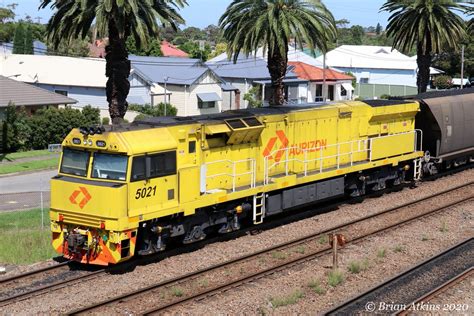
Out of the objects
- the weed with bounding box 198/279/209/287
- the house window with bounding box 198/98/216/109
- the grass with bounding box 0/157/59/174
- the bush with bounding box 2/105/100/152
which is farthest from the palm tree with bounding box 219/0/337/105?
the house window with bounding box 198/98/216/109

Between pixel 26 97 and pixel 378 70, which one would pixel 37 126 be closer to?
pixel 26 97

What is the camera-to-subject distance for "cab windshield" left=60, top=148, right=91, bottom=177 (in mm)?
16344

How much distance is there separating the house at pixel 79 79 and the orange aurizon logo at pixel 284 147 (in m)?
35.8

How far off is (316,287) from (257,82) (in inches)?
2194

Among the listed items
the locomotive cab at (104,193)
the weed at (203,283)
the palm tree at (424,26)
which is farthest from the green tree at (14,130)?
the weed at (203,283)

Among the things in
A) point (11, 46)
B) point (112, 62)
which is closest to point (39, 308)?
point (112, 62)

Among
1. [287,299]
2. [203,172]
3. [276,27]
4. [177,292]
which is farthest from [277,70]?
[287,299]

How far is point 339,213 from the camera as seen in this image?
901 inches

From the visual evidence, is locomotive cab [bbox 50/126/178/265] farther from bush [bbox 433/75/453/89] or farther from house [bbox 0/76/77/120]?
bush [bbox 433/75/453/89]

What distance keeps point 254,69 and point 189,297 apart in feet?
199

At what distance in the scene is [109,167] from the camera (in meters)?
16.0

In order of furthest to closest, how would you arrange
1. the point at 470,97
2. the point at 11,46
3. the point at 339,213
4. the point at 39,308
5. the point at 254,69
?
the point at 11,46, the point at 254,69, the point at 470,97, the point at 339,213, the point at 39,308

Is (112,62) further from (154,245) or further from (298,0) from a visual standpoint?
(154,245)

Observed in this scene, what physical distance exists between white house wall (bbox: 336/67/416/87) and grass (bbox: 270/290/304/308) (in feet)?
273
